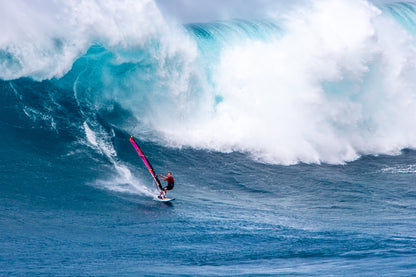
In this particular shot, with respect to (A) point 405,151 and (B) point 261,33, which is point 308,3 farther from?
(A) point 405,151

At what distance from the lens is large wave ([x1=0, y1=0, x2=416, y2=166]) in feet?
57.5

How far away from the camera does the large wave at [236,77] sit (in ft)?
57.5

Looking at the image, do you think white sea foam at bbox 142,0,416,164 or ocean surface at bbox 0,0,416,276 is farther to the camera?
white sea foam at bbox 142,0,416,164

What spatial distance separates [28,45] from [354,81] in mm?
11632

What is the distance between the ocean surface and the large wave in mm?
56

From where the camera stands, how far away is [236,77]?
66.9 feet

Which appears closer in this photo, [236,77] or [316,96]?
[316,96]

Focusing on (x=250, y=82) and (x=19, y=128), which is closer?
(x=19, y=128)

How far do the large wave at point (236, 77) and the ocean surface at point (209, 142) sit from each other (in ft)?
0.18

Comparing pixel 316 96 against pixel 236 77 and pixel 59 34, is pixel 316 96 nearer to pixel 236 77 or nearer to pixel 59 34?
pixel 236 77

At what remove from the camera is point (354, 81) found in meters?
19.8

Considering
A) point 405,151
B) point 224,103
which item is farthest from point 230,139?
point 405,151

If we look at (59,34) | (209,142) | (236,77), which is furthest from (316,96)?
(59,34)

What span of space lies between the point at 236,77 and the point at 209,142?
3.74 m
